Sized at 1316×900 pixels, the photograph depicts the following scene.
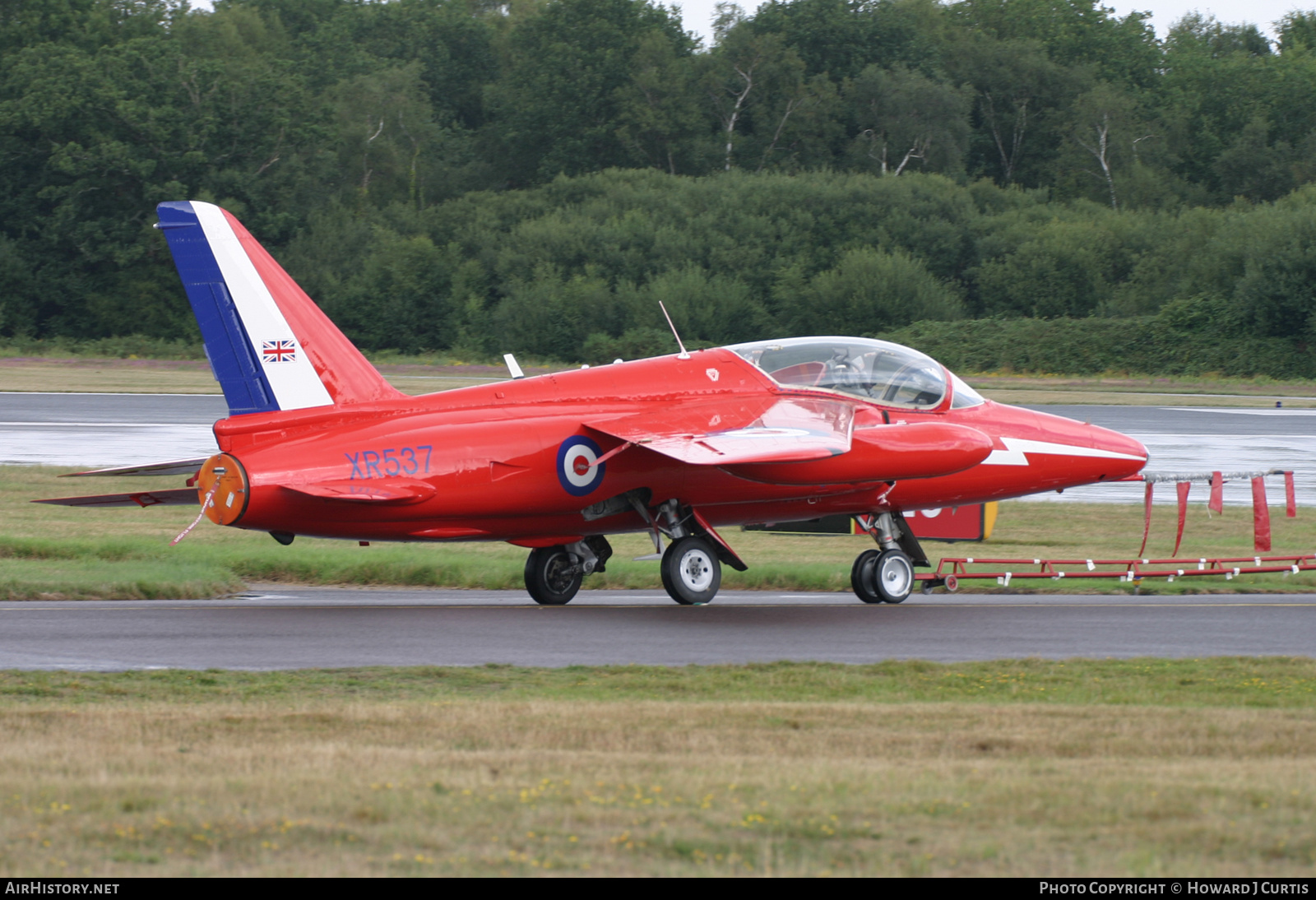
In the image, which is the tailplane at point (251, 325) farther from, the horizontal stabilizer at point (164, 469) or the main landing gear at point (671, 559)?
the main landing gear at point (671, 559)

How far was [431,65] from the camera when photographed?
110 meters

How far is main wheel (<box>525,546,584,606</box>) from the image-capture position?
57.6 ft

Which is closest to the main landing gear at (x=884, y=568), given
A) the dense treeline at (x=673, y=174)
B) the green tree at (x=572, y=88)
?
the dense treeline at (x=673, y=174)

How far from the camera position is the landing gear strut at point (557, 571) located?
17578mm

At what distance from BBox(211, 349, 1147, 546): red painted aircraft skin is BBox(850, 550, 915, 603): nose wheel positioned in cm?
62

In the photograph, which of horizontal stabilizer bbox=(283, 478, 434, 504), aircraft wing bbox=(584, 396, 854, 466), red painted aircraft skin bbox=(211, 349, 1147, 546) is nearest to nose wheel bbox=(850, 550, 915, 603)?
red painted aircraft skin bbox=(211, 349, 1147, 546)

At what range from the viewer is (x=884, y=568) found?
1784 centimetres

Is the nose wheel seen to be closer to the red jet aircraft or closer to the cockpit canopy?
the red jet aircraft

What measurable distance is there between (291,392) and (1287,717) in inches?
403

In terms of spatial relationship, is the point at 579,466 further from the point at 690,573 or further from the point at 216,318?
the point at 216,318

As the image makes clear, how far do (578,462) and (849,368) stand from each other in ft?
11.4

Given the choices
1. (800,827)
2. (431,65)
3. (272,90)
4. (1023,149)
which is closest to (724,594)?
(800,827)

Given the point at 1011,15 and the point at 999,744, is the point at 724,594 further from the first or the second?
the point at 1011,15

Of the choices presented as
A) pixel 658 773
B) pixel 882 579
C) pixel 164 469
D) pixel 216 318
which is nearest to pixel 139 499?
pixel 164 469
